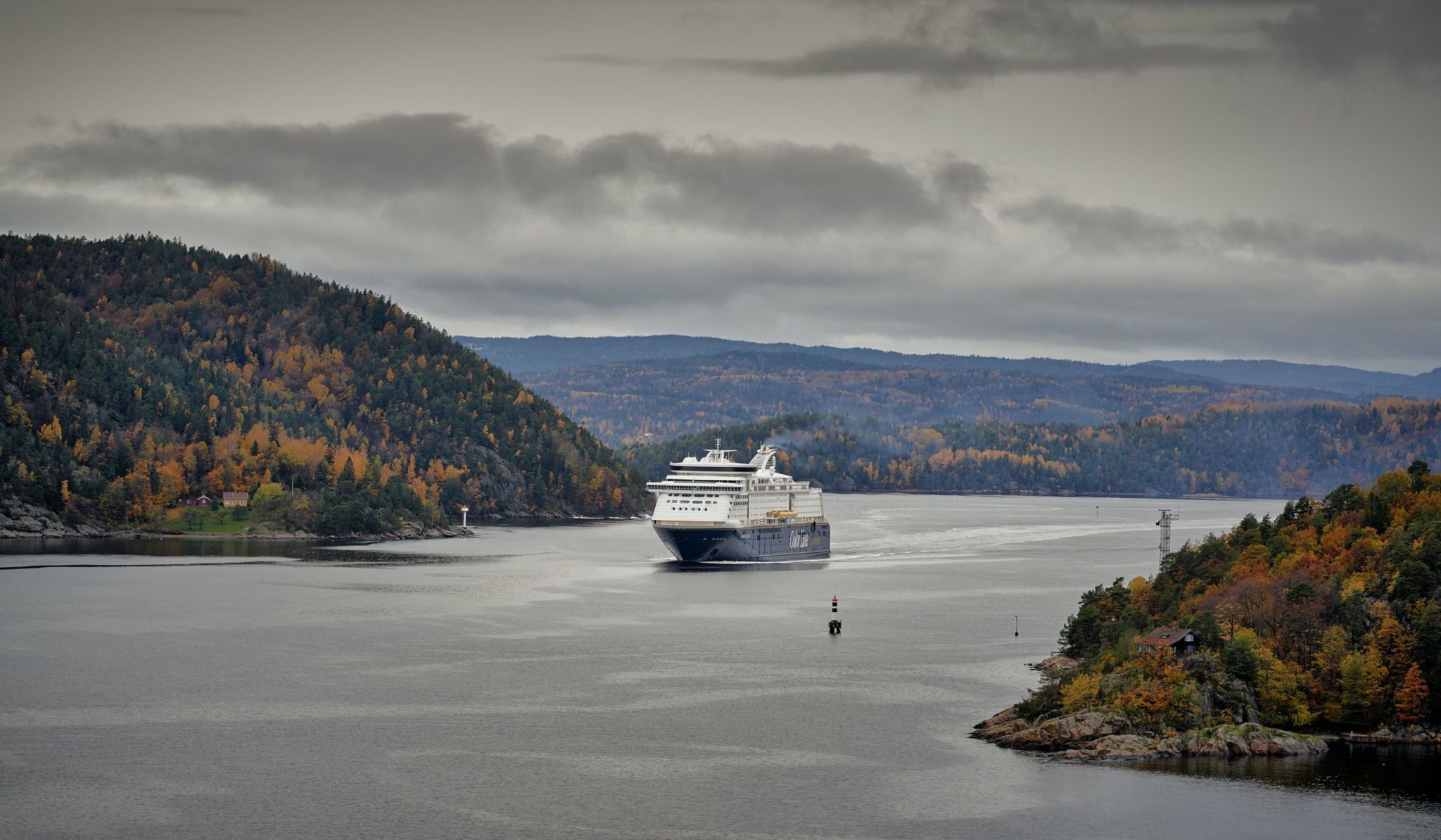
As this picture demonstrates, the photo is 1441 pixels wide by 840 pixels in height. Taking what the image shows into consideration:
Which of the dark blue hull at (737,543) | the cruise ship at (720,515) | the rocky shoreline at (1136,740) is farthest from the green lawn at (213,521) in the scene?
the rocky shoreline at (1136,740)

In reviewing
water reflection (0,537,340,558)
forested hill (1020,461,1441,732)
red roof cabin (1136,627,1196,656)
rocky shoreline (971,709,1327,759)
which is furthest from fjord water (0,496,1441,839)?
water reflection (0,537,340,558)

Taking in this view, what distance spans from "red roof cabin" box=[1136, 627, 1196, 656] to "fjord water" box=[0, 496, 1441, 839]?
6096mm

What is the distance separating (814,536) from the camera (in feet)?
539

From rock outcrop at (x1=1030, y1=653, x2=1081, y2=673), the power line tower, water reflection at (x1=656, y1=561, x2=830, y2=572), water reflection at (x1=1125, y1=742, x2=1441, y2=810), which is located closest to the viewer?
water reflection at (x1=1125, y1=742, x2=1441, y2=810)

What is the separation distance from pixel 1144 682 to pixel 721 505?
87852mm

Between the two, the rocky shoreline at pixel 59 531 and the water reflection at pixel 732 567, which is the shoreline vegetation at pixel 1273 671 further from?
the rocky shoreline at pixel 59 531

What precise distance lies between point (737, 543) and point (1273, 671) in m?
87.4

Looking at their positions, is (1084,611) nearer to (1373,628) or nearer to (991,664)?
(991,664)

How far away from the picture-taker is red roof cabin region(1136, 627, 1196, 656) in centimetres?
6444

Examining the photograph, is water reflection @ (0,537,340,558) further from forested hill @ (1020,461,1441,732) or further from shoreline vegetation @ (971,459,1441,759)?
shoreline vegetation @ (971,459,1441,759)

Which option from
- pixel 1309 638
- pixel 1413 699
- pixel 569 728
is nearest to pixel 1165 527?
pixel 1309 638

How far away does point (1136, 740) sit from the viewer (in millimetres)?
60312

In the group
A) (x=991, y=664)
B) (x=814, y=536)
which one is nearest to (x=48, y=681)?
(x=991, y=664)

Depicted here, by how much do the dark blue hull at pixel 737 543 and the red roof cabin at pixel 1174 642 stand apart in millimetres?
82256
